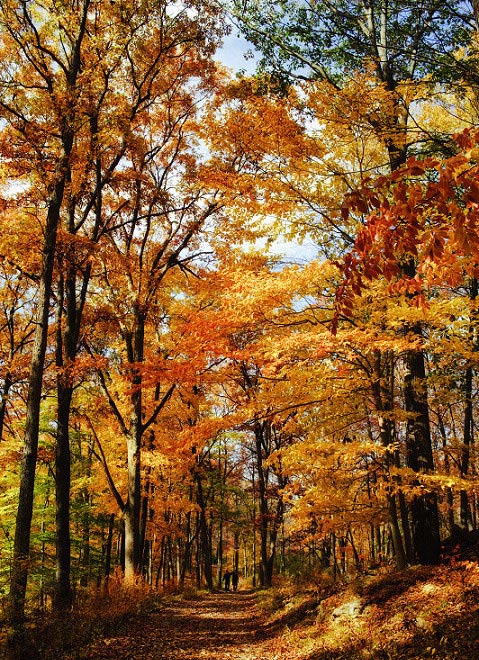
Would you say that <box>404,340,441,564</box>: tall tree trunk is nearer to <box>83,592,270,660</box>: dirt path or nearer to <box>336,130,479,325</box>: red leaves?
<box>83,592,270,660</box>: dirt path

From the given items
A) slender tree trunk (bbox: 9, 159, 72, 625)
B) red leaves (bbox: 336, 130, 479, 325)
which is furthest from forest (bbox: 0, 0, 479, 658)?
red leaves (bbox: 336, 130, 479, 325)

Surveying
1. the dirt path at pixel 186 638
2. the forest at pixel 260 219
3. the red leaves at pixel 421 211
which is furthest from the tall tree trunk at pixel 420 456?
the red leaves at pixel 421 211

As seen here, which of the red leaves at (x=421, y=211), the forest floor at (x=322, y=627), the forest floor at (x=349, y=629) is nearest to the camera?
the red leaves at (x=421, y=211)

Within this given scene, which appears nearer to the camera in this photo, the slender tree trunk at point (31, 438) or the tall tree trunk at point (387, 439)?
the slender tree trunk at point (31, 438)

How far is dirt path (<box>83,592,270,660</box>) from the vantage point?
25.0 feet

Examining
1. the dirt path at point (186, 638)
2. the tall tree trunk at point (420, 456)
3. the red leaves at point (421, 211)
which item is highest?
the red leaves at point (421, 211)

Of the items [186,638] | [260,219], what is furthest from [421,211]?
[186,638]

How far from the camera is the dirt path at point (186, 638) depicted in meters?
7.61

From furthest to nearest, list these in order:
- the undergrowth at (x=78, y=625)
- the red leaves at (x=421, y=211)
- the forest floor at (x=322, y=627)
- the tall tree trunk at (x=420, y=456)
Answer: the tall tree trunk at (x=420, y=456) < the undergrowth at (x=78, y=625) < the forest floor at (x=322, y=627) < the red leaves at (x=421, y=211)

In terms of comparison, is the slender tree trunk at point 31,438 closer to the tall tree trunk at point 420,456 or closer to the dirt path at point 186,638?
the dirt path at point 186,638

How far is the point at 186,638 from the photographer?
30.6 ft

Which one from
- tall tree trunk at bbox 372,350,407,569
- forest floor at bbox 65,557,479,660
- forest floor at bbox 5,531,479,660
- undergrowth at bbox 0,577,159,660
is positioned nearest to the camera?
forest floor at bbox 65,557,479,660

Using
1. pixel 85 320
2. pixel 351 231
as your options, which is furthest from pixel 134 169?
pixel 351 231

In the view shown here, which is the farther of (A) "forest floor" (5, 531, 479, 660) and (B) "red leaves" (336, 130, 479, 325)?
(A) "forest floor" (5, 531, 479, 660)
